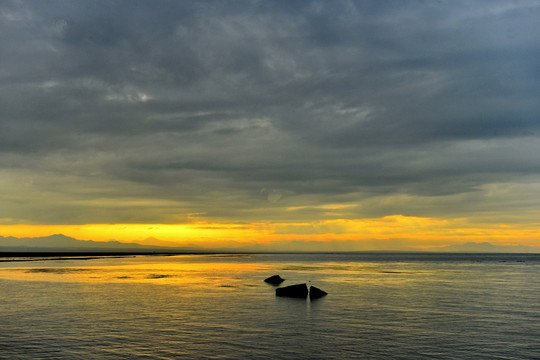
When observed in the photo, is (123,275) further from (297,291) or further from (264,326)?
(264,326)

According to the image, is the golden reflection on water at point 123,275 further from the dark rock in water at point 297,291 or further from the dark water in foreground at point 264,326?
the dark water in foreground at point 264,326

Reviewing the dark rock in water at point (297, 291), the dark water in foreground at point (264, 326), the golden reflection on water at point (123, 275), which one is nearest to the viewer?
the dark water in foreground at point (264, 326)

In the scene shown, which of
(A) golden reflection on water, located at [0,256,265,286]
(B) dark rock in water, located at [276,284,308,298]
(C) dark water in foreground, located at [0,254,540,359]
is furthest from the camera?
(A) golden reflection on water, located at [0,256,265,286]

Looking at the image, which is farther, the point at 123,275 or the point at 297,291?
the point at 123,275

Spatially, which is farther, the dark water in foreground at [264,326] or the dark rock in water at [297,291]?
the dark rock in water at [297,291]

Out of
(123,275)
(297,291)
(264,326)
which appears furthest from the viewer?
(123,275)

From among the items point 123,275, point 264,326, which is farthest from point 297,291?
point 123,275

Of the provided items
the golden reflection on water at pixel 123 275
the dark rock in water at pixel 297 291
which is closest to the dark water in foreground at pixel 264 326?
the dark rock in water at pixel 297 291

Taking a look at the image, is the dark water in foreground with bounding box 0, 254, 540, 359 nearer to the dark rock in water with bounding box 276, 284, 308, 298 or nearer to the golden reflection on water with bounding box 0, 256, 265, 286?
the dark rock in water with bounding box 276, 284, 308, 298

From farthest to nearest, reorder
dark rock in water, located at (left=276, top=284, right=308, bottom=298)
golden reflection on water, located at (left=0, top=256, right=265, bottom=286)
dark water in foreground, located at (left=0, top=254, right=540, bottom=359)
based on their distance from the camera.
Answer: golden reflection on water, located at (left=0, top=256, right=265, bottom=286) → dark rock in water, located at (left=276, top=284, right=308, bottom=298) → dark water in foreground, located at (left=0, top=254, right=540, bottom=359)

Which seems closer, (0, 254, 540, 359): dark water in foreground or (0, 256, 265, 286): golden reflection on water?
(0, 254, 540, 359): dark water in foreground

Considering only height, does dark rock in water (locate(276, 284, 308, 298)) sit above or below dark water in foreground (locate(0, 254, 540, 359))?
above

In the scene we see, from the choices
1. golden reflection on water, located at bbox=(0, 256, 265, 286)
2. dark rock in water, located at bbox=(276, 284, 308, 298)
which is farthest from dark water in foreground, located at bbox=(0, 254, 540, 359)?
golden reflection on water, located at bbox=(0, 256, 265, 286)

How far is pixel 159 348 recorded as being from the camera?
96.5 ft
